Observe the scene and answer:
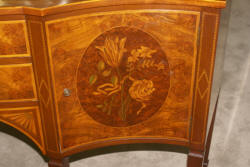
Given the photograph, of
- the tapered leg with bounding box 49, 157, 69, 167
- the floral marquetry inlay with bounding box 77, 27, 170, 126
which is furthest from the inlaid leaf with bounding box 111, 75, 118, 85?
the tapered leg with bounding box 49, 157, 69, 167

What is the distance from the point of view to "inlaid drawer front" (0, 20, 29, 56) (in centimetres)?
100

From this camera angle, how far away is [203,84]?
107cm

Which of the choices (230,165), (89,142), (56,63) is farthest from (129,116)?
(230,165)

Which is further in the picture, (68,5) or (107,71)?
(107,71)

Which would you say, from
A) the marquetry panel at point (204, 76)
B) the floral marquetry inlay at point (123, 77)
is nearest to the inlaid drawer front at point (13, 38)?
the floral marquetry inlay at point (123, 77)

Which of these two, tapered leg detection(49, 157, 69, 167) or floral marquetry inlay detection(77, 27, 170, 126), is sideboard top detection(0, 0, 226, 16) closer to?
floral marquetry inlay detection(77, 27, 170, 126)

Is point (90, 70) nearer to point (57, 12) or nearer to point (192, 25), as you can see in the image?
point (57, 12)

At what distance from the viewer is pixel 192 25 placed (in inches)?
39.3

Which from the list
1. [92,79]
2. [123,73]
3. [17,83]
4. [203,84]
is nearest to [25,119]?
[17,83]

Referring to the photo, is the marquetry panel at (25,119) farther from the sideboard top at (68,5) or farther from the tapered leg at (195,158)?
the tapered leg at (195,158)

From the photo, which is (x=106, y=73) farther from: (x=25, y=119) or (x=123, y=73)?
(x=25, y=119)

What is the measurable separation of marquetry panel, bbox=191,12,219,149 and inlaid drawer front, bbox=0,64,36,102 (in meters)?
0.55

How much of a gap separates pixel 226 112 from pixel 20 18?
1504 mm

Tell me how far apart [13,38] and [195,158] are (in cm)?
76
